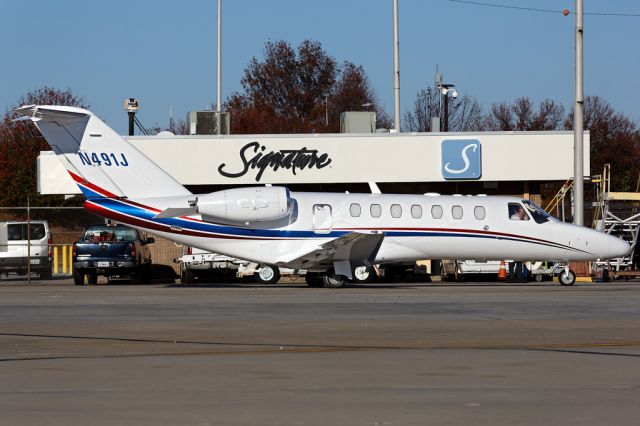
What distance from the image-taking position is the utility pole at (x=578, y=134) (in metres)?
33.0

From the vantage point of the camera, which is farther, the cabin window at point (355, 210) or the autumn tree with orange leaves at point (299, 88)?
the autumn tree with orange leaves at point (299, 88)

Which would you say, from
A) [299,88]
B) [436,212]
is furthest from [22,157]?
[436,212]

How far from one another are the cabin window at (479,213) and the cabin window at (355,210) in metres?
3.18

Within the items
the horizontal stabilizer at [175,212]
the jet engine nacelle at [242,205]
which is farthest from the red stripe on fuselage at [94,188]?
the jet engine nacelle at [242,205]

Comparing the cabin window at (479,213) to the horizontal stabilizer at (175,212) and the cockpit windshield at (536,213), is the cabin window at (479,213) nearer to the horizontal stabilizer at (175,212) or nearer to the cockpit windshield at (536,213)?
the cockpit windshield at (536,213)

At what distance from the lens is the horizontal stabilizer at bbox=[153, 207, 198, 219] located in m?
26.1

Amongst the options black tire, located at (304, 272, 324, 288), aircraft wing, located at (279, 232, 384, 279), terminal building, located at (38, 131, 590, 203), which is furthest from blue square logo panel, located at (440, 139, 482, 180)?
aircraft wing, located at (279, 232, 384, 279)

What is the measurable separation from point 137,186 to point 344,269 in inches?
227

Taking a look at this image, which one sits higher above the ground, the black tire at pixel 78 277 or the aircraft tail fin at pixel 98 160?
the aircraft tail fin at pixel 98 160

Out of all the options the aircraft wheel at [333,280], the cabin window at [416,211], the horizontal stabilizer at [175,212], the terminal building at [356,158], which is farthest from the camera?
the terminal building at [356,158]

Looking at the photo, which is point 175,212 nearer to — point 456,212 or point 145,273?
point 145,273

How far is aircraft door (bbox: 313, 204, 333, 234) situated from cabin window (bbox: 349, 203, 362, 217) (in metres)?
0.60

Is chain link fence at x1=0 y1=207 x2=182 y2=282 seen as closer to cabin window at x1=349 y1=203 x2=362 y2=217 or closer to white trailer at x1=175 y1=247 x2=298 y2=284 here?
white trailer at x1=175 y1=247 x2=298 y2=284
